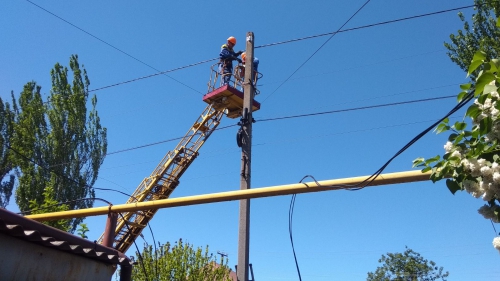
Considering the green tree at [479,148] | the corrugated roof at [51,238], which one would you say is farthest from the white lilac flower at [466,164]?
the corrugated roof at [51,238]

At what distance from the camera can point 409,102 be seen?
9805 millimetres

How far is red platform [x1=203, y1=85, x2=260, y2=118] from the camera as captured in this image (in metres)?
14.1

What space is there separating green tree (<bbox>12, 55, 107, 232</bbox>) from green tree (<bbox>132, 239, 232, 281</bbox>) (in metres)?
5.06

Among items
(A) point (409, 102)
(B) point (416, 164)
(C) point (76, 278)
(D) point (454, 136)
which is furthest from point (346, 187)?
(A) point (409, 102)

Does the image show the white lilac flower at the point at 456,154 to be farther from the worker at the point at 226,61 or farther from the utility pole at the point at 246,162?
the worker at the point at 226,61

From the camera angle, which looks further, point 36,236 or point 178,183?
point 178,183

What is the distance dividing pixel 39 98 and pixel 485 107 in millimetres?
20342

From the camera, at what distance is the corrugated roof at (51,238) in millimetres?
5027

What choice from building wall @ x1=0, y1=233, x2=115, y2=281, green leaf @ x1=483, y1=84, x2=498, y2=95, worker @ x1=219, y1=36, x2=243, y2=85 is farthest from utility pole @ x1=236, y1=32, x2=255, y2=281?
green leaf @ x1=483, y1=84, x2=498, y2=95

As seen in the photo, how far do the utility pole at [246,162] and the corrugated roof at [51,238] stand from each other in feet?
10.6

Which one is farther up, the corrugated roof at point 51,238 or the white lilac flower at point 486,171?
the corrugated roof at point 51,238

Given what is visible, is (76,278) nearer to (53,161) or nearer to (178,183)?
(178,183)

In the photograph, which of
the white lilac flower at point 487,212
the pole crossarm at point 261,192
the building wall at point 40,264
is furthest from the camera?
the pole crossarm at point 261,192

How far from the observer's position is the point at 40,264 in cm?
536
